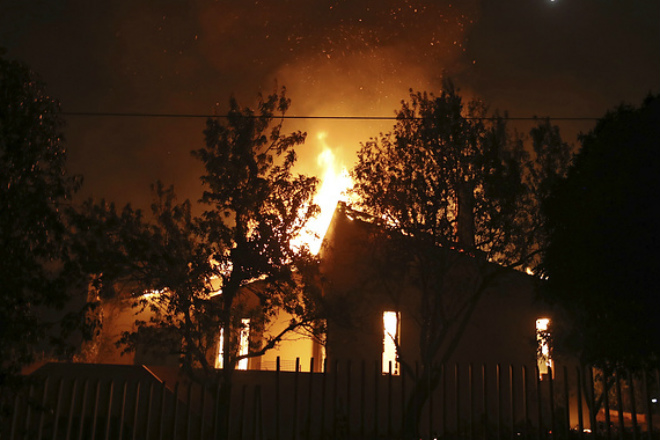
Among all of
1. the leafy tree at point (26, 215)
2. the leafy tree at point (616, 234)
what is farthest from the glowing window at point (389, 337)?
the leafy tree at point (26, 215)

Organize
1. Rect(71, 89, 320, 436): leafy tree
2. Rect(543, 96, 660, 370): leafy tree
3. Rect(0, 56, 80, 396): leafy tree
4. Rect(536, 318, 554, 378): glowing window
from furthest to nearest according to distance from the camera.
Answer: Rect(536, 318, 554, 378): glowing window < Rect(71, 89, 320, 436): leafy tree < Rect(543, 96, 660, 370): leafy tree < Rect(0, 56, 80, 396): leafy tree

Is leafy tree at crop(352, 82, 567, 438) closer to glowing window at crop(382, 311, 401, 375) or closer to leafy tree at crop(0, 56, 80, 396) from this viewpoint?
glowing window at crop(382, 311, 401, 375)

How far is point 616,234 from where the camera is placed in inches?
465

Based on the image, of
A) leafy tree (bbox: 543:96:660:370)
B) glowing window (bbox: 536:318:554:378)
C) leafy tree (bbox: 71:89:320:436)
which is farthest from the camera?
glowing window (bbox: 536:318:554:378)

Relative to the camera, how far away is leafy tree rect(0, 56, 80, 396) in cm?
767

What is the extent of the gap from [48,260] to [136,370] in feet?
44.3

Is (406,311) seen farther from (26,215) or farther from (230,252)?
(26,215)

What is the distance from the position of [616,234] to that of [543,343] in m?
14.4

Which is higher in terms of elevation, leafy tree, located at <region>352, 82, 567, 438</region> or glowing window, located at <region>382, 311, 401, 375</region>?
leafy tree, located at <region>352, 82, 567, 438</region>

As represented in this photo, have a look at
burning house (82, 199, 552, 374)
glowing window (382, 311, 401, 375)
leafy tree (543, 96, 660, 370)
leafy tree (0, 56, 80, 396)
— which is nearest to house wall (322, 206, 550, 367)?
burning house (82, 199, 552, 374)

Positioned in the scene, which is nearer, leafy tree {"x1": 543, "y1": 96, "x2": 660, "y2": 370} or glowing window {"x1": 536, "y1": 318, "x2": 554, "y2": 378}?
leafy tree {"x1": 543, "y1": 96, "x2": 660, "y2": 370}

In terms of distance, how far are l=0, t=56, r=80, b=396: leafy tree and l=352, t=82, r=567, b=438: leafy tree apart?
13.4 m

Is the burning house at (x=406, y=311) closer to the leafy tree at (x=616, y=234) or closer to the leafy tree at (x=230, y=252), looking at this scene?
the leafy tree at (x=230, y=252)

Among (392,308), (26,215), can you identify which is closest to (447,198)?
(392,308)
